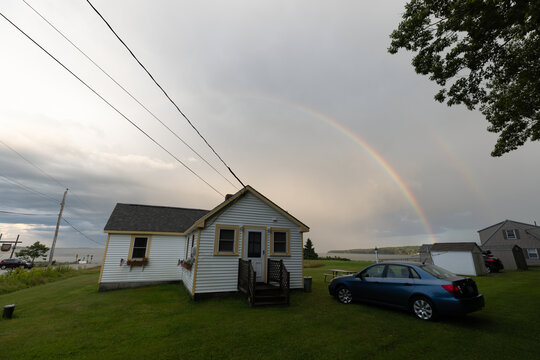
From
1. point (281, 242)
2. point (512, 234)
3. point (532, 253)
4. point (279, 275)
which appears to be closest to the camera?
point (279, 275)

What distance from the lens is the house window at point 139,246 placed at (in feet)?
48.9

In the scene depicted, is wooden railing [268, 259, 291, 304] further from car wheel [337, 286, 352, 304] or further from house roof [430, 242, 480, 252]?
house roof [430, 242, 480, 252]

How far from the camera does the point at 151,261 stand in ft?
49.5

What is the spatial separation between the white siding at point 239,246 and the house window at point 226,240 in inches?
7.8

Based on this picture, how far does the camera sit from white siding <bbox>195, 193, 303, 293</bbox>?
10.8 m

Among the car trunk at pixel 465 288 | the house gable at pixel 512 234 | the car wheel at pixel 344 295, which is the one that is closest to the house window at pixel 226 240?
the car wheel at pixel 344 295

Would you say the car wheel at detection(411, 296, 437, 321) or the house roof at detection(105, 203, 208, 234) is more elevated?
the house roof at detection(105, 203, 208, 234)

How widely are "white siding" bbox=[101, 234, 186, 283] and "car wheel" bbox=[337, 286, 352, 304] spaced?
10898 millimetres

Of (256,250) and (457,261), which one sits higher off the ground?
(256,250)

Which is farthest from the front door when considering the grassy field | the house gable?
the house gable

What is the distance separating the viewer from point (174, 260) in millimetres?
15734

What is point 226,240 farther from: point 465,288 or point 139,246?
point 465,288

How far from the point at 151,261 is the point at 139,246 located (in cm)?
129

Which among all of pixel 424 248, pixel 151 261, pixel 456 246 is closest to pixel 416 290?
pixel 151 261
